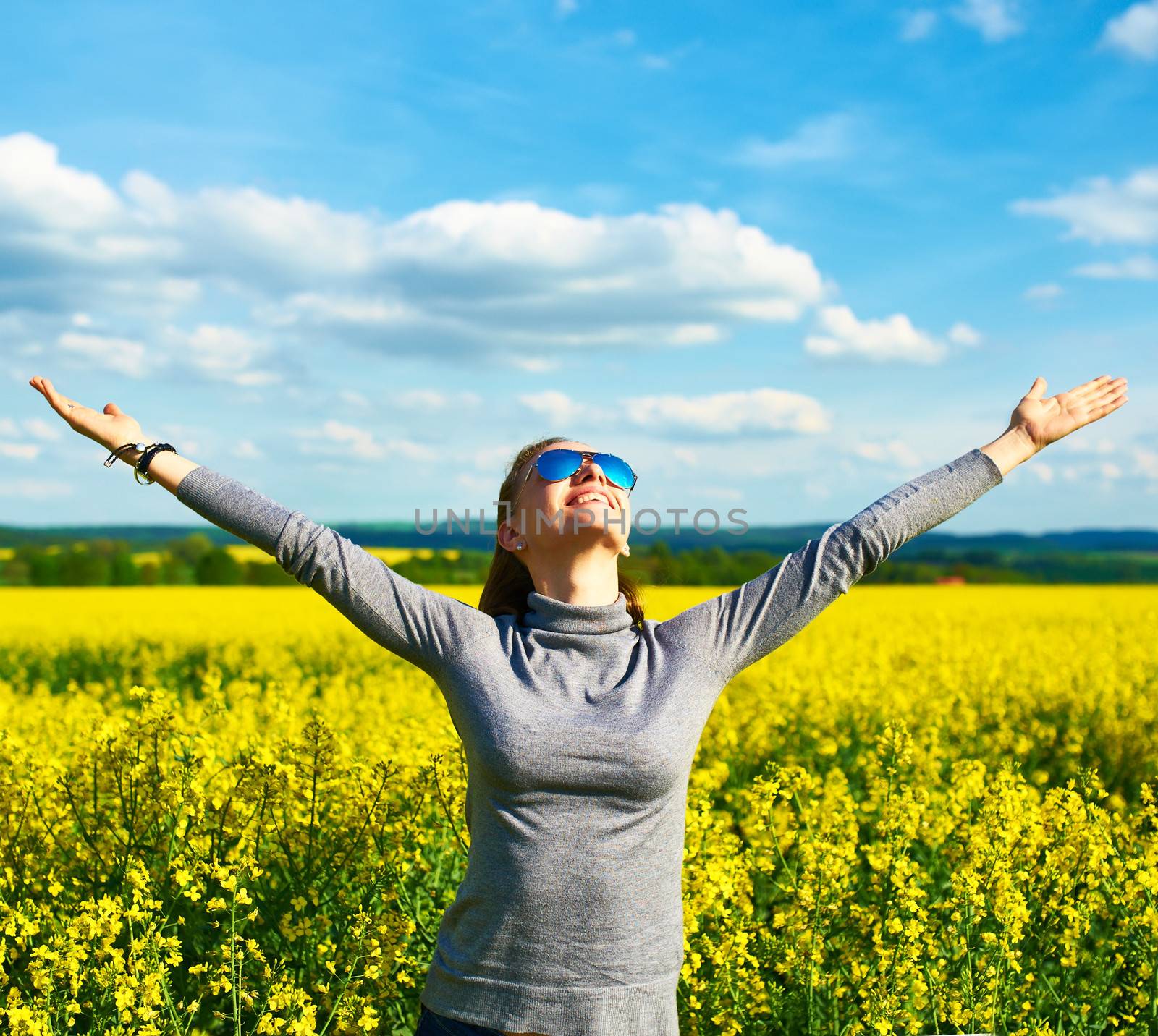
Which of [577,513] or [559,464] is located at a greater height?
[559,464]

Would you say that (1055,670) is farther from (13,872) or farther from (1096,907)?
(13,872)

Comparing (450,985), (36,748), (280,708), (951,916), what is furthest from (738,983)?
(36,748)

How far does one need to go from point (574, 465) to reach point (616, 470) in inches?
4.3

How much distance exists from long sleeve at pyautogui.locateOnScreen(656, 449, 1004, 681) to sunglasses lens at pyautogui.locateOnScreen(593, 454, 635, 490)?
0.36 metres

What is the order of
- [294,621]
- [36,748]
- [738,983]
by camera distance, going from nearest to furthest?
[738,983]
[36,748]
[294,621]

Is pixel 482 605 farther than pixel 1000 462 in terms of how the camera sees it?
Yes

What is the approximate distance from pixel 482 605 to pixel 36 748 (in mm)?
3017

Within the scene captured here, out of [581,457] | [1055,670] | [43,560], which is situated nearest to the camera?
[581,457]

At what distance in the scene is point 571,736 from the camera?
219 centimetres

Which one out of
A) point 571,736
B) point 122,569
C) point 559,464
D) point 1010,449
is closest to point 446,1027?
point 571,736

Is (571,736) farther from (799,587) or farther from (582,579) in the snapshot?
(799,587)

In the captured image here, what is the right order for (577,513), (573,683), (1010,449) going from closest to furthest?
(573,683)
(577,513)
(1010,449)

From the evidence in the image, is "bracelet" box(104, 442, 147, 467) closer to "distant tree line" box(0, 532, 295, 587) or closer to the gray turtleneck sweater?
the gray turtleneck sweater

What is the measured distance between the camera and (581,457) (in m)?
2.55
